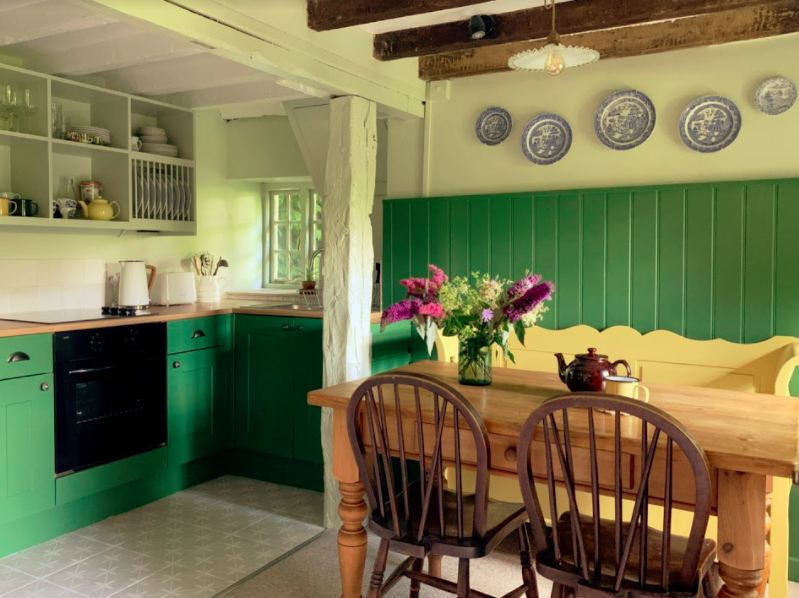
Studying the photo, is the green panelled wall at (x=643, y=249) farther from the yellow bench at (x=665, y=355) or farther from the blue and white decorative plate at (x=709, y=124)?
the blue and white decorative plate at (x=709, y=124)

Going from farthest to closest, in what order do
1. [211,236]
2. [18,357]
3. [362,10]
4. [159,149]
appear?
[211,236] < [159,149] < [18,357] < [362,10]

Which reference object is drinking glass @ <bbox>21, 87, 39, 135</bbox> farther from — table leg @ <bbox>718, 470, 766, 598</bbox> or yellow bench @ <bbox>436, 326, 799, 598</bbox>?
table leg @ <bbox>718, 470, 766, 598</bbox>

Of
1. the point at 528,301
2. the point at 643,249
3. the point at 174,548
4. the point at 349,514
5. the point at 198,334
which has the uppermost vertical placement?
the point at 643,249

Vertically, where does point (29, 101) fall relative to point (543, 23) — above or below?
below

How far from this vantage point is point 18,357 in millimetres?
2891

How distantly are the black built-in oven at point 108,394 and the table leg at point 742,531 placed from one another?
2638 millimetres

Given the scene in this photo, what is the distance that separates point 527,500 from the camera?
1.84 metres

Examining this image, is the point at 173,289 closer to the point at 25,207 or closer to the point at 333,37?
the point at 25,207

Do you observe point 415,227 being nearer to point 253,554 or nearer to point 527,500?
point 253,554

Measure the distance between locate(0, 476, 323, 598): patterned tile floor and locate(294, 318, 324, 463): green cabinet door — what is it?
0.26 m

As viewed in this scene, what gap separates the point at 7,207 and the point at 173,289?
1.06 meters

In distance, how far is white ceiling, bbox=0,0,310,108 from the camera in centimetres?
280

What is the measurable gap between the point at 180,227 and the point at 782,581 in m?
3.40

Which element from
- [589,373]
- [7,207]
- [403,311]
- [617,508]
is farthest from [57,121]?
[617,508]
